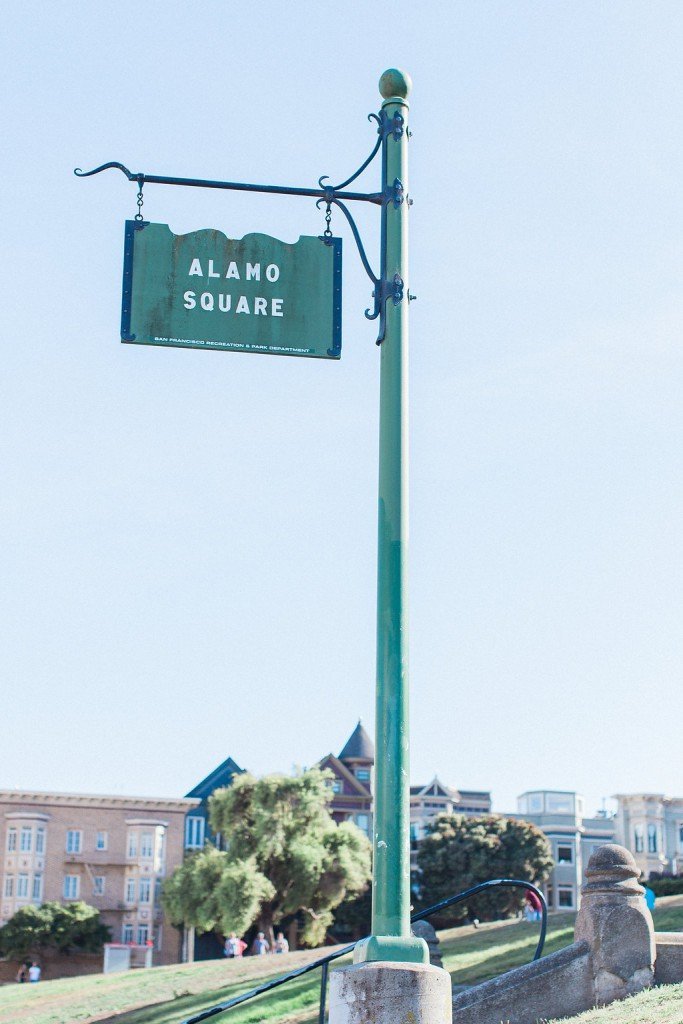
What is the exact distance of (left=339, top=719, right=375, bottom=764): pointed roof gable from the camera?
91.4 metres

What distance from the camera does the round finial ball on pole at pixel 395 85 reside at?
7.73 m

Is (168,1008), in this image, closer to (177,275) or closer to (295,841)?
(177,275)

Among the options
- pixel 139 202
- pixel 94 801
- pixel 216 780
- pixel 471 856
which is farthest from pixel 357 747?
pixel 139 202

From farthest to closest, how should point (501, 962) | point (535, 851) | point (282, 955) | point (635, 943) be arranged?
point (535, 851) → point (282, 955) → point (501, 962) → point (635, 943)

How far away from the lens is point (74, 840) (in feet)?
257

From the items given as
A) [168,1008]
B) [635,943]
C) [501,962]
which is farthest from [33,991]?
[635,943]

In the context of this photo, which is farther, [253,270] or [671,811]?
[671,811]

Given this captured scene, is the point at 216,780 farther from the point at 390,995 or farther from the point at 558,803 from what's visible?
the point at 390,995

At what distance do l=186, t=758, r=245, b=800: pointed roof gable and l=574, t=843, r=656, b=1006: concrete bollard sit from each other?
75.1 m

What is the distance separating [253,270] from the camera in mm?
7652

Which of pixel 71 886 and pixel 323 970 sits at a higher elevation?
pixel 323 970

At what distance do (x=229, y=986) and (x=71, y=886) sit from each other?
56.3 meters

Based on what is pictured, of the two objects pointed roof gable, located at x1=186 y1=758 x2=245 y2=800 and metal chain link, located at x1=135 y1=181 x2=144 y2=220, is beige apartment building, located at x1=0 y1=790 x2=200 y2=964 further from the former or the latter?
metal chain link, located at x1=135 y1=181 x2=144 y2=220

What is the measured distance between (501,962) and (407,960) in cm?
1256
